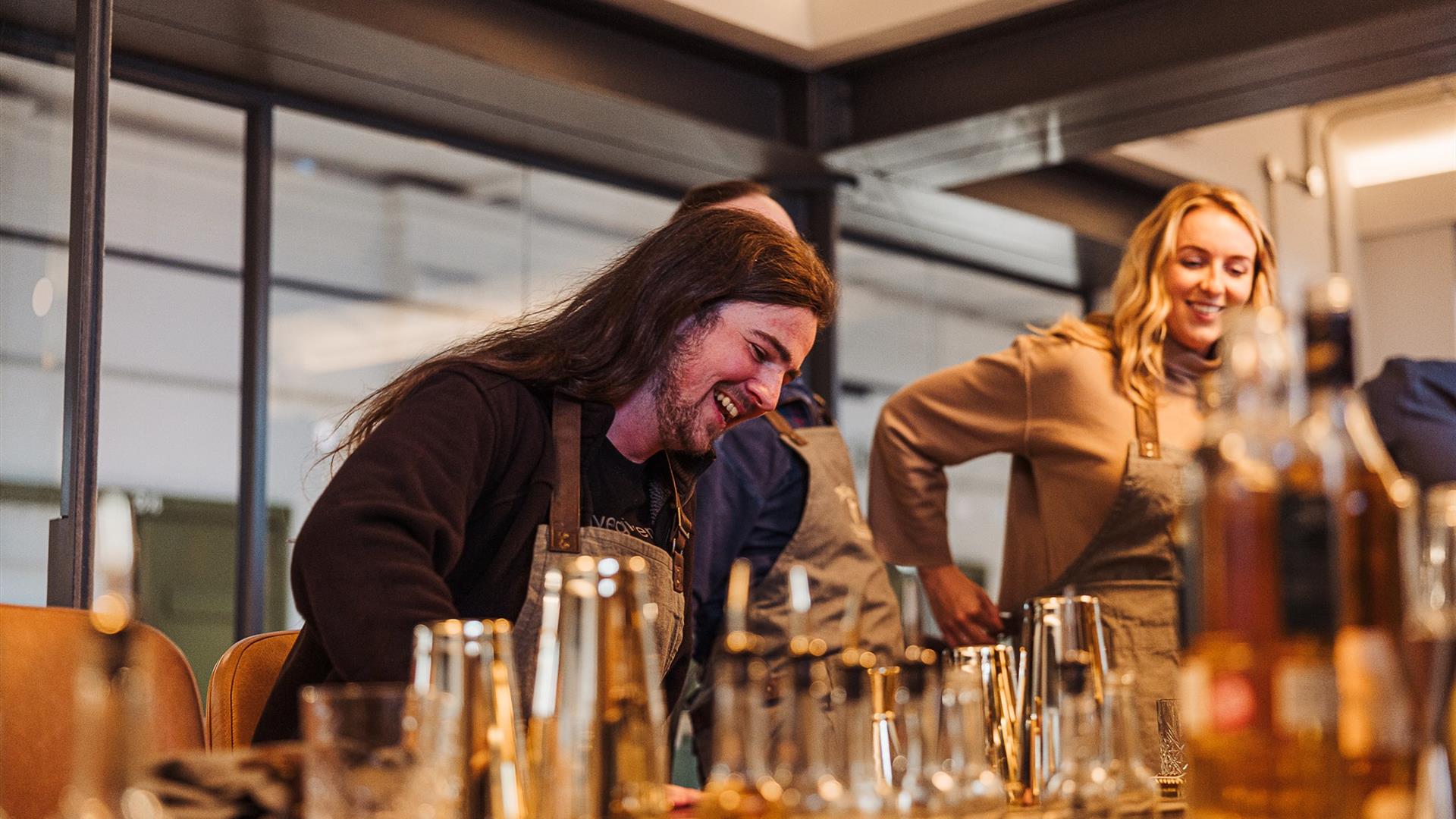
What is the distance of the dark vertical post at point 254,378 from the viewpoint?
3.37m

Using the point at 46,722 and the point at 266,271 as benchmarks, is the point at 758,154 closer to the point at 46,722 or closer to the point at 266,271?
the point at 266,271

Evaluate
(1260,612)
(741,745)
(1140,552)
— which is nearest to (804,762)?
(741,745)

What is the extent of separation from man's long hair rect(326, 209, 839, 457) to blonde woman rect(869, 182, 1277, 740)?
909 millimetres

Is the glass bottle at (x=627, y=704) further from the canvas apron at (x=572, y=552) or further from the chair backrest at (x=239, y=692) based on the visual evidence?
the chair backrest at (x=239, y=692)

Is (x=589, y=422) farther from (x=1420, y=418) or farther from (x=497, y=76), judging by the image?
(x=497, y=76)

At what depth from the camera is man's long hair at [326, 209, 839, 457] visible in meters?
1.76

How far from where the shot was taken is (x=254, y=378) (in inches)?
134

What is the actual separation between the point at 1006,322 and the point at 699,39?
196 cm

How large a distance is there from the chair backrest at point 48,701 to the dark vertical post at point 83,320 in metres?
1.17

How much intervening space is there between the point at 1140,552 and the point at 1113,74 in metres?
1.32

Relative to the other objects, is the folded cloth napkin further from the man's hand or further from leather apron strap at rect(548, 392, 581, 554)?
the man's hand

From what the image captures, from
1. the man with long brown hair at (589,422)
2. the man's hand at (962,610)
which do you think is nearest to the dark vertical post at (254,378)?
the man's hand at (962,610)

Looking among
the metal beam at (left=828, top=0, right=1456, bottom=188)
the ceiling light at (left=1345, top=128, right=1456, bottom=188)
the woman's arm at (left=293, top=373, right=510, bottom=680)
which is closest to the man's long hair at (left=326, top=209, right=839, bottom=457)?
the woman's arm at (left=293, top=373, right=510, bottom=680)

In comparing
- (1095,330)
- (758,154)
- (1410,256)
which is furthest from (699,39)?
(1410,256)
